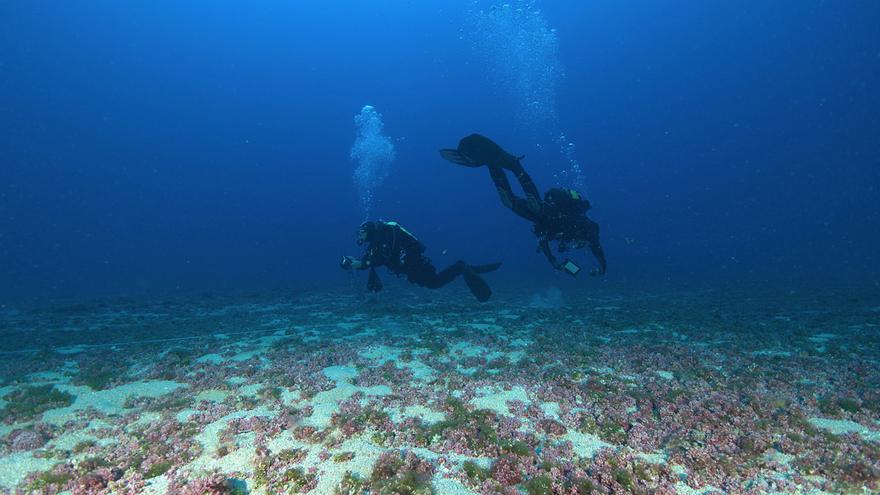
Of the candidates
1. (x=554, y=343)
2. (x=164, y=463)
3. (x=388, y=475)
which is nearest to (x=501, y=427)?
(x=388, y=475)

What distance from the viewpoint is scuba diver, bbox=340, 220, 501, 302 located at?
14.0m

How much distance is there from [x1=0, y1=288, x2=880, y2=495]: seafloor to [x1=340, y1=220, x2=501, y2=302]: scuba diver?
2.41 m

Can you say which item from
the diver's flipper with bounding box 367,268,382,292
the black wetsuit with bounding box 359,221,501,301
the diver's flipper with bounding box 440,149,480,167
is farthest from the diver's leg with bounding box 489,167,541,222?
the diver's flipper with bounding box 367,268,382,292

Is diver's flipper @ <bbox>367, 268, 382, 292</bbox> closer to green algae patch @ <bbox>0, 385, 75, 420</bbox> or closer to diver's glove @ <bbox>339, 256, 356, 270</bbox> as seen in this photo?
diver's glove @ <bbox>339, 256, 356, 270</bbox>

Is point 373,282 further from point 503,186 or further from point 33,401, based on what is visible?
point 33,401

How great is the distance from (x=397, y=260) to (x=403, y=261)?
0.30 meters

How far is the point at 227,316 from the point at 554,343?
14.4m

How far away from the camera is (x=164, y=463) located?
507cm

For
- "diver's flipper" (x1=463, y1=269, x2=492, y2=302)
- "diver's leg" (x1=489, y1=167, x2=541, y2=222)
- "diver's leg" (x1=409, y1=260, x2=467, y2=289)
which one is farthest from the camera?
"diver's flipper" (x1=463, y1=269, x2=492, y2=302)

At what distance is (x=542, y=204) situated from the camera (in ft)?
41.4

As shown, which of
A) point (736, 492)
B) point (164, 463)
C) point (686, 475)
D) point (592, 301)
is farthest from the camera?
point (592, 301)

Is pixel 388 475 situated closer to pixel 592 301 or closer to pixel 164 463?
pixel 164 463

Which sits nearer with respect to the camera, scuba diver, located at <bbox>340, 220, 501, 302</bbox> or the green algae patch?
the green algae patch

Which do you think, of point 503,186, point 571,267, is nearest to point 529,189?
point 503,186
